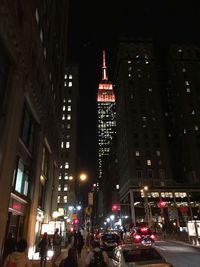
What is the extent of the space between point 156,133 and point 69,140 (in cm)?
3684

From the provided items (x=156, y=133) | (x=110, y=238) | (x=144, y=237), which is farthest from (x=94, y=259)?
(x=156, y=133)

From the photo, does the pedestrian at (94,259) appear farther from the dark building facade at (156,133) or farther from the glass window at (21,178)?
the dark building facade at (156,133)

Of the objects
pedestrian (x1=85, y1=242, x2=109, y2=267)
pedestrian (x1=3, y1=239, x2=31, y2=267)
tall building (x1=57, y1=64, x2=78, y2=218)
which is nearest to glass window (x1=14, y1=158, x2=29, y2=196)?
pedestrian (x1=85, y1=242, x2=109, y2=267)

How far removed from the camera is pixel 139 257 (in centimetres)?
829

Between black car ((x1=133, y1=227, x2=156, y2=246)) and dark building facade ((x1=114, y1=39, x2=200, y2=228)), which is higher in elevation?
dark building facade ((x1=114, y1=39, x2=200, y2=228))

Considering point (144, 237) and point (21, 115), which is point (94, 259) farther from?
point (144, 237)

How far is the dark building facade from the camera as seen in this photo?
3031 inches

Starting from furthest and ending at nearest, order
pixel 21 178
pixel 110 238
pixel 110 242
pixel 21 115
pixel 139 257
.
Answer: pixel 110 238 → pixel 110 242 → pixel 21 178 → pixel 21 115 → pixel 139 257

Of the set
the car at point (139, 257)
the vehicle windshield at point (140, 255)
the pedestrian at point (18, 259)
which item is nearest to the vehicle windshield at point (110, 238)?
the car at point (139, 257)

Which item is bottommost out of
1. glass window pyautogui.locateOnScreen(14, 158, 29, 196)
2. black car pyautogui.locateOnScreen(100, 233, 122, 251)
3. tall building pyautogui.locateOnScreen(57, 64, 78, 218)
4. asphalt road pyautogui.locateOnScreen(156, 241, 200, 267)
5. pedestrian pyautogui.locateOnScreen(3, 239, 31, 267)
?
asphalt road pyautogui.locateOnScreen(156, 241, 200, 267)

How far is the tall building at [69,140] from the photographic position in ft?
284

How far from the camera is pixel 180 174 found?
9525cm

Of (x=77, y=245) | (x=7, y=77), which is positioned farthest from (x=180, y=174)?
(x=7, y=77)

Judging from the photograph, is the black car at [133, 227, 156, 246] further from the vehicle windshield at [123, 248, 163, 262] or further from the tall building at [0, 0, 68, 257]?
Result: the vehicle windshield at [123, 248, 163, 262]
